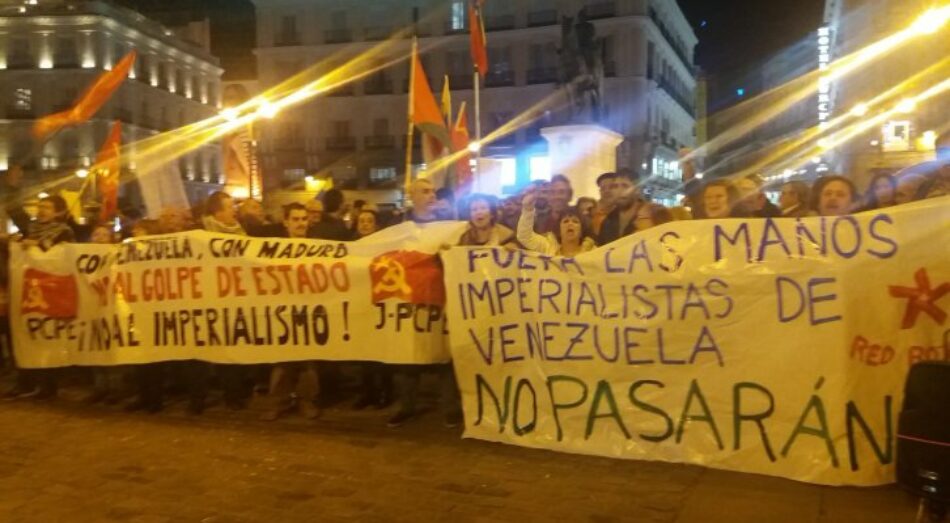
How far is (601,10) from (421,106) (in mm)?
43893

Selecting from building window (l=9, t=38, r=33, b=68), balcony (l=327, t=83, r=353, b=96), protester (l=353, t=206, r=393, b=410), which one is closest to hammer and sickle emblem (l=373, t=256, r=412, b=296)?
protester (l=353, t=206, r=393, b=410)

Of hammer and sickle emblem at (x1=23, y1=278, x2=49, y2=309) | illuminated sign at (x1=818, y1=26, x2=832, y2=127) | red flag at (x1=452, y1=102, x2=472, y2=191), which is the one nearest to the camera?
hammer and sickle emblem at (x1=23, y1=278, x2=49, y2=309)

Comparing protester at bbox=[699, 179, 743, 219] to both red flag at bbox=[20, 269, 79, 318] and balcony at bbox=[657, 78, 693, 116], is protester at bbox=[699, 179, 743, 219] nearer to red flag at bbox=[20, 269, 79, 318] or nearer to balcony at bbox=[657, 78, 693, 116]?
red flag at bbox=[20, 269, 79, 318]

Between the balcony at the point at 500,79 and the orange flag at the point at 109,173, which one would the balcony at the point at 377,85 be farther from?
the orange flag at the point at 109,173

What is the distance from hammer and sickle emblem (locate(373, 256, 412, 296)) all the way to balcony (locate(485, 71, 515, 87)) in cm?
4864

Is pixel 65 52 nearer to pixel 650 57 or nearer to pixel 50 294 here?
pixel 650 57

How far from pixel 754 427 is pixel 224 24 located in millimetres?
71901

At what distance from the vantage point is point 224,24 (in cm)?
7088

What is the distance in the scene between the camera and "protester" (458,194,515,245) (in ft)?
21.4

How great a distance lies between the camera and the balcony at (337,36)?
188ft

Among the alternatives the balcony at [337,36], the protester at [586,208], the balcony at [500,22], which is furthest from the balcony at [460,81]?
the protester at [586,208]

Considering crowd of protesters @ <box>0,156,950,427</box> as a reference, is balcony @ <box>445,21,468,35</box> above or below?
above

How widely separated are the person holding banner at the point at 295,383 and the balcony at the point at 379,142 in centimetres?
4936

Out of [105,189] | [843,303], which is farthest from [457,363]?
[105,189]
